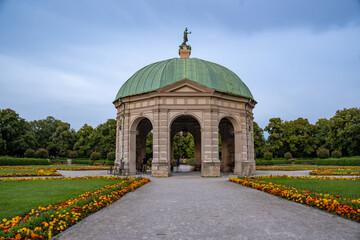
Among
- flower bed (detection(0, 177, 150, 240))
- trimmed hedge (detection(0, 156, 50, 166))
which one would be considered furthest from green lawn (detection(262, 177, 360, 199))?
trimmed hedge (detection(0, 156, 50, 166))

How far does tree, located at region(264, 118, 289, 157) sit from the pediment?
45.3 metres

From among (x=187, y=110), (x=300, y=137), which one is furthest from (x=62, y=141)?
(x=300, y=137)

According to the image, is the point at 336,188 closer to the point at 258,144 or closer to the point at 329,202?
the point at 329,202

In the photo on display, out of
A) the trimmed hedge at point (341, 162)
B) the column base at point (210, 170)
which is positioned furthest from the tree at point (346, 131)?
the column base at point (210, 170)

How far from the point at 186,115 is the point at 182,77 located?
156 inches

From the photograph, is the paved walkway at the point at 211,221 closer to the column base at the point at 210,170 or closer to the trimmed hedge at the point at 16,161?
the column base at the point at 210,170

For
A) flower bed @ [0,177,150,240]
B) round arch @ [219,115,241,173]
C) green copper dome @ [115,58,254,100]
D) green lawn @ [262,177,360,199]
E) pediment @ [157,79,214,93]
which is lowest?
green lawn @ [262,177,360,199]

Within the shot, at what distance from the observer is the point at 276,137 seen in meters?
65.1

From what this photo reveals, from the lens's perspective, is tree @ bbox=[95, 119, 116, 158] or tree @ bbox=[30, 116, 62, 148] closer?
tree @ bbox=[95, 119, 116, 158]

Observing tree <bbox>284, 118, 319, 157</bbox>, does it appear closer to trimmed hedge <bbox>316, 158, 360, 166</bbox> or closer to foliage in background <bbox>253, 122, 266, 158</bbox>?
foliage in background <bbox>253, 122, 266, 158</bbox>

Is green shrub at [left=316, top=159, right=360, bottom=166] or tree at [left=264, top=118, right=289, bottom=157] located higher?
tree at [left=264, top=118, right=289, bottom=157]

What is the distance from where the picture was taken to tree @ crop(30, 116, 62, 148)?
76.0m

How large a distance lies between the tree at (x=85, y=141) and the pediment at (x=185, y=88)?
4670 centimetres

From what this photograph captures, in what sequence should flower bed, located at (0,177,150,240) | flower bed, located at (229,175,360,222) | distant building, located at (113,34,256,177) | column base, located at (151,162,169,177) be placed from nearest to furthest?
flower bed, located at (0,177,150,240), flower bed, located at (229,175,360,222), column base, located at (151,162,169,177), distant building, located at (113,34,256,177)
